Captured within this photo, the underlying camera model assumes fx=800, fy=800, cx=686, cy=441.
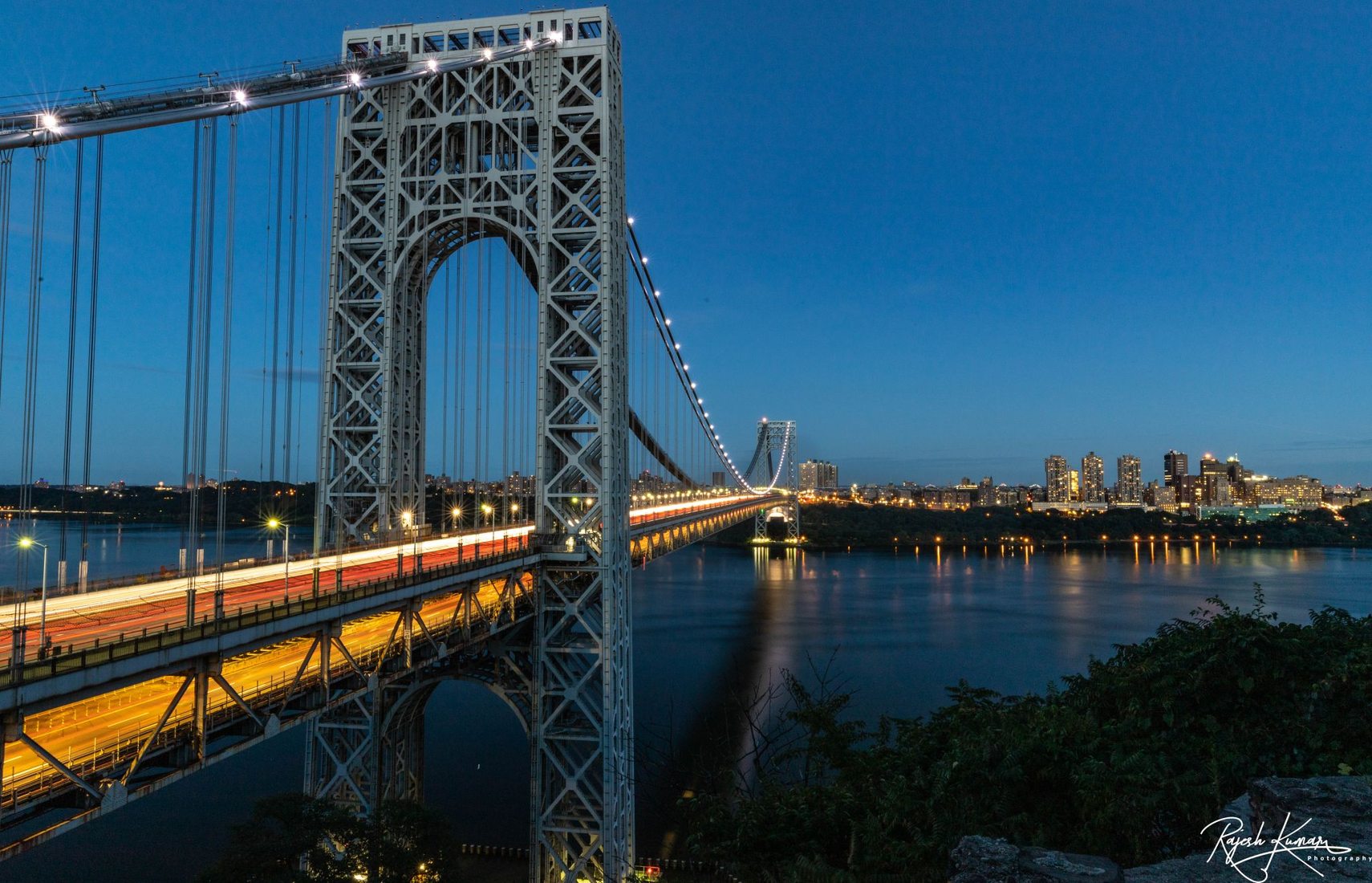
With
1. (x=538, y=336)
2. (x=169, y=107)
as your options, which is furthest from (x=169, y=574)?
(x=538, y=336)

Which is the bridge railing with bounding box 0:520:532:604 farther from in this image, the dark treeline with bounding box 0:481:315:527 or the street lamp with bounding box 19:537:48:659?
the dark treeline with bounding box 0:481:315:527

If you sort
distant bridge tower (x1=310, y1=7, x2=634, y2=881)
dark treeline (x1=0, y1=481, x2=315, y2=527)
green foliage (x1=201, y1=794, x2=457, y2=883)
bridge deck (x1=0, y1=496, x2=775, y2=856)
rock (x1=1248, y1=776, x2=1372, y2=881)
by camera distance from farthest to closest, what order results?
dark treeline (x1=0, y1=481, x2=315, y2=527) → distant bridge tower (x1=310, y1=7, x2=634, y2=881) → green foliage (x1=201, y1=794, x2=457, y2=883) → bridge deck (x1=0, y1=496, x2=775, y2=856) → rock (x1=1248, y1=776, x2=1372, y2=881)

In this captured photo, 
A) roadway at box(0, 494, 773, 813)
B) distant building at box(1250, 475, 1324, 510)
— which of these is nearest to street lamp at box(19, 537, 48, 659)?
roadway at box(0, 494, 773, 813)

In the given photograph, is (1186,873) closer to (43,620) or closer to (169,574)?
(43,620)

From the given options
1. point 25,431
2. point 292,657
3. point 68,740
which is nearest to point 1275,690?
point 292,657

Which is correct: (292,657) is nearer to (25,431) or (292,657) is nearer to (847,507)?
(25,431)

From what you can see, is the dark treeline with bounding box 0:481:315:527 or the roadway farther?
the dark treeline with bounding box 0:481:315:527

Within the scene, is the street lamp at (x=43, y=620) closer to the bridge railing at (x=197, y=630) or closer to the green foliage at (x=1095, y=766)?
the bridge railing at (x=197, y=630)

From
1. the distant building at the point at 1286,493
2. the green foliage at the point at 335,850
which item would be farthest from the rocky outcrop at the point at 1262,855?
the distant building at the point at 1286,493
